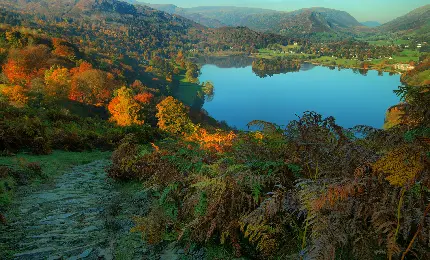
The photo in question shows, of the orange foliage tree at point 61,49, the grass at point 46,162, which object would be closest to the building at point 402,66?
the orange foliage tree at point 61,49

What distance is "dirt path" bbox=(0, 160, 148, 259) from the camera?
4.02 m

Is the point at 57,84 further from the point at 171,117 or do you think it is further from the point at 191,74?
the point at 191,74

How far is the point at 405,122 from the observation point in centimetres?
300

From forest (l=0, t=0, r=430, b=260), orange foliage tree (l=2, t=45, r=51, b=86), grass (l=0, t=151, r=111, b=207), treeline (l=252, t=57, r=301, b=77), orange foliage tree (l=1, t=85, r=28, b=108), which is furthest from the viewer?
treeline (l=252, t=57, r=301, b=77)

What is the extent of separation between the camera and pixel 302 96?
351ft

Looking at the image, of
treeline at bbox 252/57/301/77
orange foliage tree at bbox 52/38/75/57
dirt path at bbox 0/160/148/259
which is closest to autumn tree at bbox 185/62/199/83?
treeline at bbox 252/57/301/77

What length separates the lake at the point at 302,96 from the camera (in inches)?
3351

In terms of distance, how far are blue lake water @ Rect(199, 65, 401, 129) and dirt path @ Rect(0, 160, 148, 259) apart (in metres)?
64.1

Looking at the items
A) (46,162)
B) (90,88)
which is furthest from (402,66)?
(46,162)

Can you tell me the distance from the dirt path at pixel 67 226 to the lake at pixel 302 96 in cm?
5696

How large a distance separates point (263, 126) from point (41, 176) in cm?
589

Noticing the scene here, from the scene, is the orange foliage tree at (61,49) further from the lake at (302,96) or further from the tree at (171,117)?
the lake at (302,96)

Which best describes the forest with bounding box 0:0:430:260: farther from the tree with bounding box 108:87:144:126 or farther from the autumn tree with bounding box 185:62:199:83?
the autumn tree with bounding box 185:62:199:83

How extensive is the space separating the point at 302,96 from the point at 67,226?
108299 millimetres
